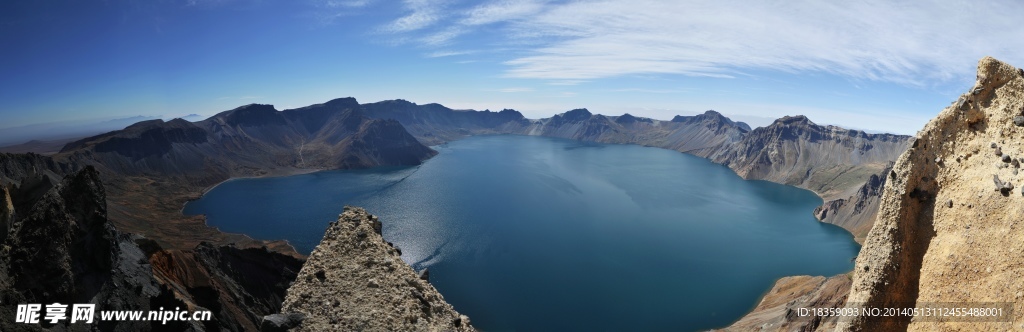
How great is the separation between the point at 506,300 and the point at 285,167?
557 feet

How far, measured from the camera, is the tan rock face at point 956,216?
10438mm

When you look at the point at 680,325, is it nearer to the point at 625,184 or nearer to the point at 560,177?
the point at 625,184

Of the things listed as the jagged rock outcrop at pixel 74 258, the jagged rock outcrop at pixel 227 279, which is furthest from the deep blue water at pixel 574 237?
the jagged rock outcrop at pixel 74 258

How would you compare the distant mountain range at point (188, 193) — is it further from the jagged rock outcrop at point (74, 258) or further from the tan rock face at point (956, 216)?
the tan rock face at point (956, 216)

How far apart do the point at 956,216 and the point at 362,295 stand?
1549 centimetres

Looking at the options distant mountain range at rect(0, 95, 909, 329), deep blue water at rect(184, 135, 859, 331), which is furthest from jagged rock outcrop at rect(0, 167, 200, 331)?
deep blue water at rect(184, 135, 859, 331)

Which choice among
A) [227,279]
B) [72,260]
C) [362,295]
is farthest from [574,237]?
[362,295]

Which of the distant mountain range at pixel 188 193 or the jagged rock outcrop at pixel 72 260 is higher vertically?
the jagged rock outcrop at pixel 72 260

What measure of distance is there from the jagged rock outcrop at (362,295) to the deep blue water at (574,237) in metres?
40.6

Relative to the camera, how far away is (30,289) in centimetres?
1225

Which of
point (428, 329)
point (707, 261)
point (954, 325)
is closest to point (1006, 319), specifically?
point (954, 325)

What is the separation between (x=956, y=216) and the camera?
11.6m

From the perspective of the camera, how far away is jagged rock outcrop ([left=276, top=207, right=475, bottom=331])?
10648 millimetres

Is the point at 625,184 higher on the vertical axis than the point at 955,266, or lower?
lower
